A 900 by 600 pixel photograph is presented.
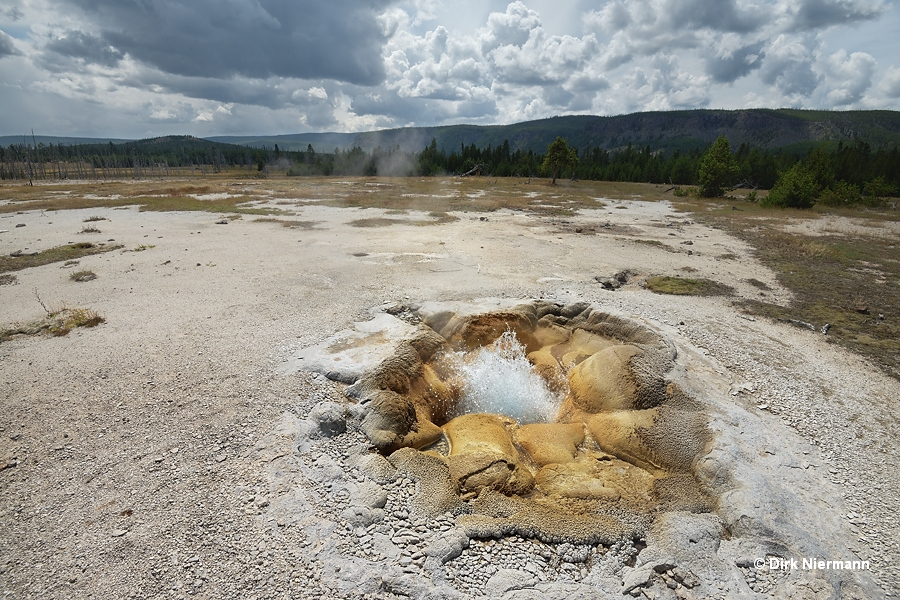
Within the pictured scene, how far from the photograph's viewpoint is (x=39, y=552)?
4309mm

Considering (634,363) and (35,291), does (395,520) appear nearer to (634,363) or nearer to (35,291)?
(634,363)

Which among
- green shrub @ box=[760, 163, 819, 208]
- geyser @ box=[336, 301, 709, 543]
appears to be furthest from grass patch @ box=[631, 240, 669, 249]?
green shrub @ box=[760, 163, 819, 208]

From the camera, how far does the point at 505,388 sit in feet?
28.6

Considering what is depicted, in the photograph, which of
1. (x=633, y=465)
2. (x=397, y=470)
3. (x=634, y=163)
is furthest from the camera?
(x=634, y=163)

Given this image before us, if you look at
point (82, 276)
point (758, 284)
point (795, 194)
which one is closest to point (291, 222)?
point (82, 276)

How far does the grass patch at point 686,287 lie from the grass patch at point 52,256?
70.8ft

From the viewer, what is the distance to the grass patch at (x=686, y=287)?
13.0m

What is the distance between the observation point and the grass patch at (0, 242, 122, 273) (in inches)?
588

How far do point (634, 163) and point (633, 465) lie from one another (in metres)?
86.7

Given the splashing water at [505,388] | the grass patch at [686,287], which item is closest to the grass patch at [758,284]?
the grass patch at [686,287]

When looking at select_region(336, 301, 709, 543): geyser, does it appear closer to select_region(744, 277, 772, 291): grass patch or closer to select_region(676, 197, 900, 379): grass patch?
select_region(676, 197, 900, 379): grass patch

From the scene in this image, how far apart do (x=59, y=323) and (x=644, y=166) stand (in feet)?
276

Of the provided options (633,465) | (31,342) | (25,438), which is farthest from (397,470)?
(31,342)

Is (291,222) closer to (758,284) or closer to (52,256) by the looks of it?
(52,256)
